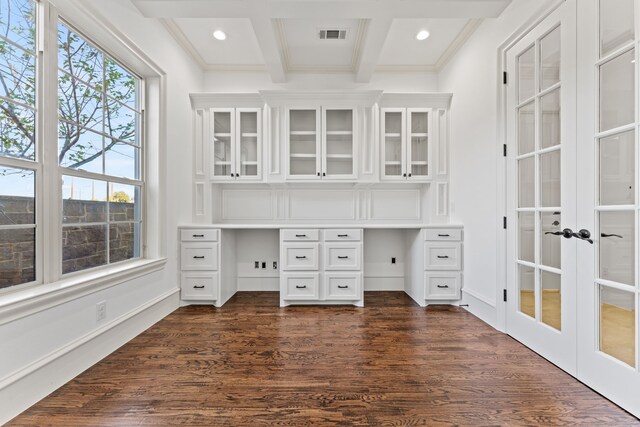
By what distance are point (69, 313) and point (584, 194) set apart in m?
3.11

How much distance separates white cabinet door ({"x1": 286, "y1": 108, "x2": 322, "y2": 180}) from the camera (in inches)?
140

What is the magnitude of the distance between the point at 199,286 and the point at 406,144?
2.83 metres

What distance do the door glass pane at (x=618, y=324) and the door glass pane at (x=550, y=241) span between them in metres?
0.36

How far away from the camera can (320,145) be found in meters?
3.56

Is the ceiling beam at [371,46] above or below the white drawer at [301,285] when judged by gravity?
above

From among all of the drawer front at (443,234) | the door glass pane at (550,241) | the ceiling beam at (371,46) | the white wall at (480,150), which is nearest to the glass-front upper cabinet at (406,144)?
the white wall at (480,150)

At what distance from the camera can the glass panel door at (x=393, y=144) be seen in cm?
362

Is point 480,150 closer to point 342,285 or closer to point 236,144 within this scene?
point 342,285

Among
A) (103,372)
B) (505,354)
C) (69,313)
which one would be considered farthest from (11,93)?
(505,354)

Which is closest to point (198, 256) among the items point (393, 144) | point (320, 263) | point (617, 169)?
point (320, 263)

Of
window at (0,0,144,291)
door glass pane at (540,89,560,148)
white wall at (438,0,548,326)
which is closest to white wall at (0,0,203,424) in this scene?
window at (0,0,144,291)

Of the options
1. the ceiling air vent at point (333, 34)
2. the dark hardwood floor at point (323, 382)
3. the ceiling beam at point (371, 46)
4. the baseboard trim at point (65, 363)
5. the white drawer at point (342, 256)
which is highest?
the ceiling air vent at point (333, 34)

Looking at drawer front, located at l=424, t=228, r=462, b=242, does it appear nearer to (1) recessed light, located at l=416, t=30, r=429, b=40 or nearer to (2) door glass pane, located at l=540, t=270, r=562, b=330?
(2) door glass pane, located at l=540, t=270, r=562, b=330

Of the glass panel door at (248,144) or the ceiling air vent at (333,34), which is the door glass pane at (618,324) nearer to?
the ceiling air vent at (333,34)
